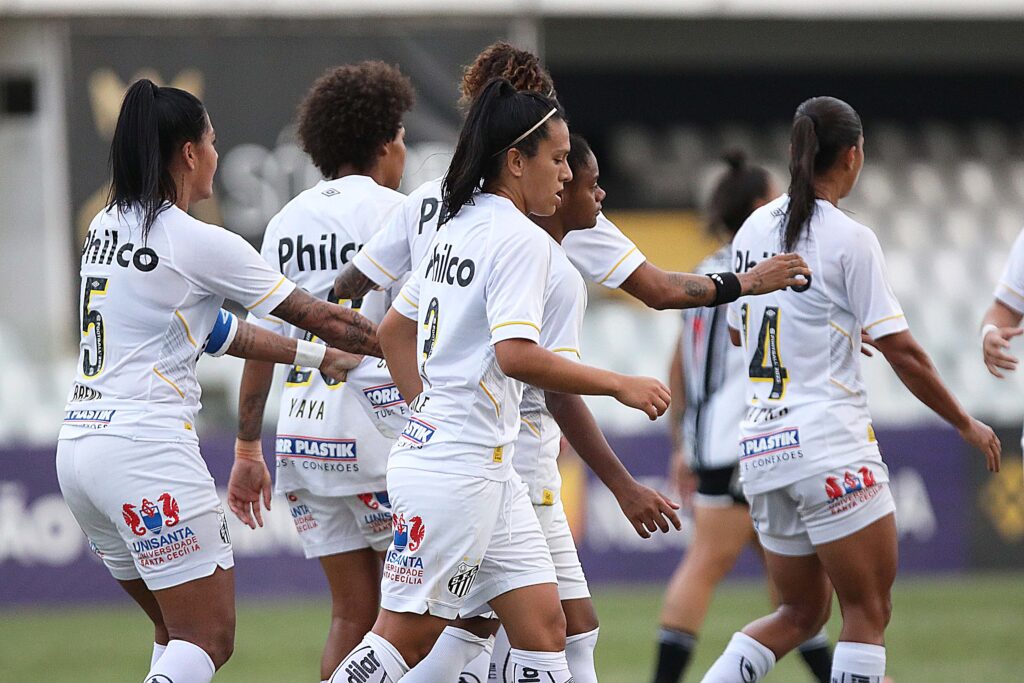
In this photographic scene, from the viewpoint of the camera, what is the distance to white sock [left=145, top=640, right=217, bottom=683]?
4.59 metres

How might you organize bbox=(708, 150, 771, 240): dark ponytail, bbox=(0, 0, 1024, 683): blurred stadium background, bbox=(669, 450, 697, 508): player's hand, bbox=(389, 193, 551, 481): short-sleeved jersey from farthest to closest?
1. bbox=(0, 0, 1024, 683): blurred stadium background
2. bbox=(669, 450, 697, 508): player's hand
3. bbox=(708, 150, 771, 240): dark ponytail
4. bbox=(389, 193, 551, 481): short-sleeved jersey

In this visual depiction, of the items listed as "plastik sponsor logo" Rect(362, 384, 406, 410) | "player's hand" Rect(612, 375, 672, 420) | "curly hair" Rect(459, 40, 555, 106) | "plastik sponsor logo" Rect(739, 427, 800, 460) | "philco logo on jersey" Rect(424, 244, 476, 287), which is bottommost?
"plastik sponsor logo" Rect(739, 427, 800, 460)

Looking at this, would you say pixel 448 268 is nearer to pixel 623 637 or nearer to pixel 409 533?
pixel 409 533

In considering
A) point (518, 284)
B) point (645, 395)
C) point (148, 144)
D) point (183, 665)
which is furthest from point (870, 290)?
point (183, 665)

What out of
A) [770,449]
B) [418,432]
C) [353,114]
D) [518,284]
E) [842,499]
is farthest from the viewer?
[353,114]

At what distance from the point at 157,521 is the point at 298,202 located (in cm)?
139

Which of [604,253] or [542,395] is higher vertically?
[604,253]

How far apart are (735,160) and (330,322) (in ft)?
8.58

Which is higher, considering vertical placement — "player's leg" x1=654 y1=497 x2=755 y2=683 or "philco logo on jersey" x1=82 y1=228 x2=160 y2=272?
"philco logo on jersey" x1=82 y1=228 x2=160 y2=272

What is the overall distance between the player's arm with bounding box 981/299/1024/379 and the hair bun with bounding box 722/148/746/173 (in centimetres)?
154

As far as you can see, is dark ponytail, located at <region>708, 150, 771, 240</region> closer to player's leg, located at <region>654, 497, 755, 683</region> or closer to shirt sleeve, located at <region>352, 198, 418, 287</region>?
player's leg, located at <region>654, 497, 755, 683</region>

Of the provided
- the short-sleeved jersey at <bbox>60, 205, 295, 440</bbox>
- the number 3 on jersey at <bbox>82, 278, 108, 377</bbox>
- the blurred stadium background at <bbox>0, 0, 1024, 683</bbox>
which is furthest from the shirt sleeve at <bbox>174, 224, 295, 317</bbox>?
the blurred stadium background at <bbox>0, 0, 1024, 683</bbox>

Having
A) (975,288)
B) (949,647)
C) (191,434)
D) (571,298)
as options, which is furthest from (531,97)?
(975,288)

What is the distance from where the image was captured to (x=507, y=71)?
16.2ft
